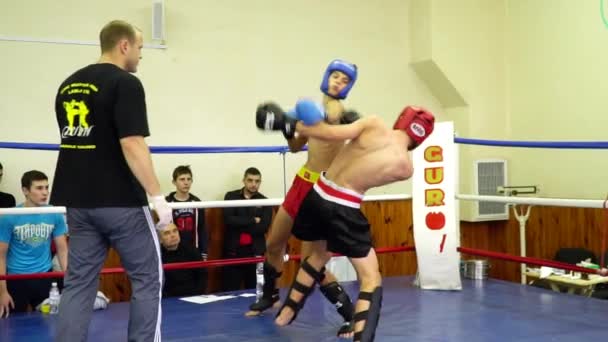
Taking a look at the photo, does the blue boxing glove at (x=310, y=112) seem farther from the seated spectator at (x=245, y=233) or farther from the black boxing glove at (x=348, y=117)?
the seated spectator at (x=245, y=233)

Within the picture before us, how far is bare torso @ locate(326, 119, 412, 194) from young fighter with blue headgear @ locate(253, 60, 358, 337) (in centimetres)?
19

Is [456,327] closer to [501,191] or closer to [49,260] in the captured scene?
[49,260]

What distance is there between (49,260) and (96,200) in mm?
1998

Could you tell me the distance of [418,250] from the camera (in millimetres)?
3838

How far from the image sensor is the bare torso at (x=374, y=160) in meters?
2.58

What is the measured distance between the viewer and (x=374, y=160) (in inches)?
102

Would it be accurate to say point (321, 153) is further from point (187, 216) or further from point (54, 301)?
point (187, 216)

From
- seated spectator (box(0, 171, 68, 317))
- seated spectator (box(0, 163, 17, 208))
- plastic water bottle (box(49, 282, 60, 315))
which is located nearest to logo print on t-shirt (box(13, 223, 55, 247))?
seated spectator (box(0, 171, 68, 317))

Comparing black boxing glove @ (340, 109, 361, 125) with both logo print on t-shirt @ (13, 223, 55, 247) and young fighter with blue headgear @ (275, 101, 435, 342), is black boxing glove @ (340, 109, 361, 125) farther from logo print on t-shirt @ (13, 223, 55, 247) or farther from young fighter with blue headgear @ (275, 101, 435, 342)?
logo print on t-shirt @ (13, 223, 55, 247)

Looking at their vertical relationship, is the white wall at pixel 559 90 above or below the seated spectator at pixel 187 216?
above

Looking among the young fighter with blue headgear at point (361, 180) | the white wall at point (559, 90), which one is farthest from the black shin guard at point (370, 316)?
the white wall at point (559, 90)

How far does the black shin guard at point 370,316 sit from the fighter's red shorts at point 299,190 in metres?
0.56

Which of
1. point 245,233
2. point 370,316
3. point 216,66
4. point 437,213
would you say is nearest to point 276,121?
point 370,316

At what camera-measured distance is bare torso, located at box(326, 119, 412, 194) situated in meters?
2.58
